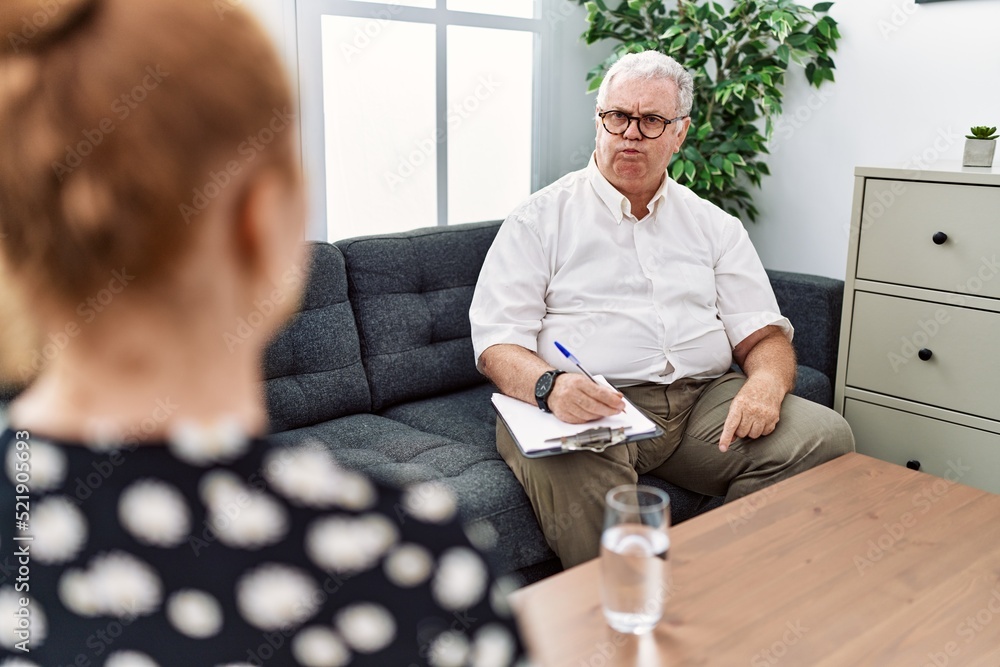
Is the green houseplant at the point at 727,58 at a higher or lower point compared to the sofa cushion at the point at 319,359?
higher

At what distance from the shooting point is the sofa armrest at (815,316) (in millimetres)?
2412

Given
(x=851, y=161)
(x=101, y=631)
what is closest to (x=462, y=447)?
(x=101, y=631)

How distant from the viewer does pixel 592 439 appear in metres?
1.61

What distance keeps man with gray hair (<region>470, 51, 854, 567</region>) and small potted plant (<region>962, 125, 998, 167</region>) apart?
25.1 inches

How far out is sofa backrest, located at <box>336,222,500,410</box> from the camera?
7.14 feet

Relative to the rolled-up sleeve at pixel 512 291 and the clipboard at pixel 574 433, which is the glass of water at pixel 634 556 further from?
the rolled-up sleeve at pixel 512 291

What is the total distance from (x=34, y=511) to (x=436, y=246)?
75.7 inches

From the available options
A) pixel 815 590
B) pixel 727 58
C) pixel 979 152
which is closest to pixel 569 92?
pixel 727 58

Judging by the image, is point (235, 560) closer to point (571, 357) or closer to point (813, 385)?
point (571, 357)

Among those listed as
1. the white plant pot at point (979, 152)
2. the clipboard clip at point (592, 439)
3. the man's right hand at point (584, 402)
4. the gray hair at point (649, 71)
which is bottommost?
the clipboard clip at point (592, 439)

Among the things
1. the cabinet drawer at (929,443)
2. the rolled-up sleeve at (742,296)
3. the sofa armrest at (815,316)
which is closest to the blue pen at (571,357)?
the rolled-up sleeve at (742,296)

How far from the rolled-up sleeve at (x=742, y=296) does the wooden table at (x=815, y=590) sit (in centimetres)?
65

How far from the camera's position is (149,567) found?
415 millimetres

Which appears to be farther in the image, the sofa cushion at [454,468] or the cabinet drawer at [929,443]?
the cabinet drawer at [929,443]
